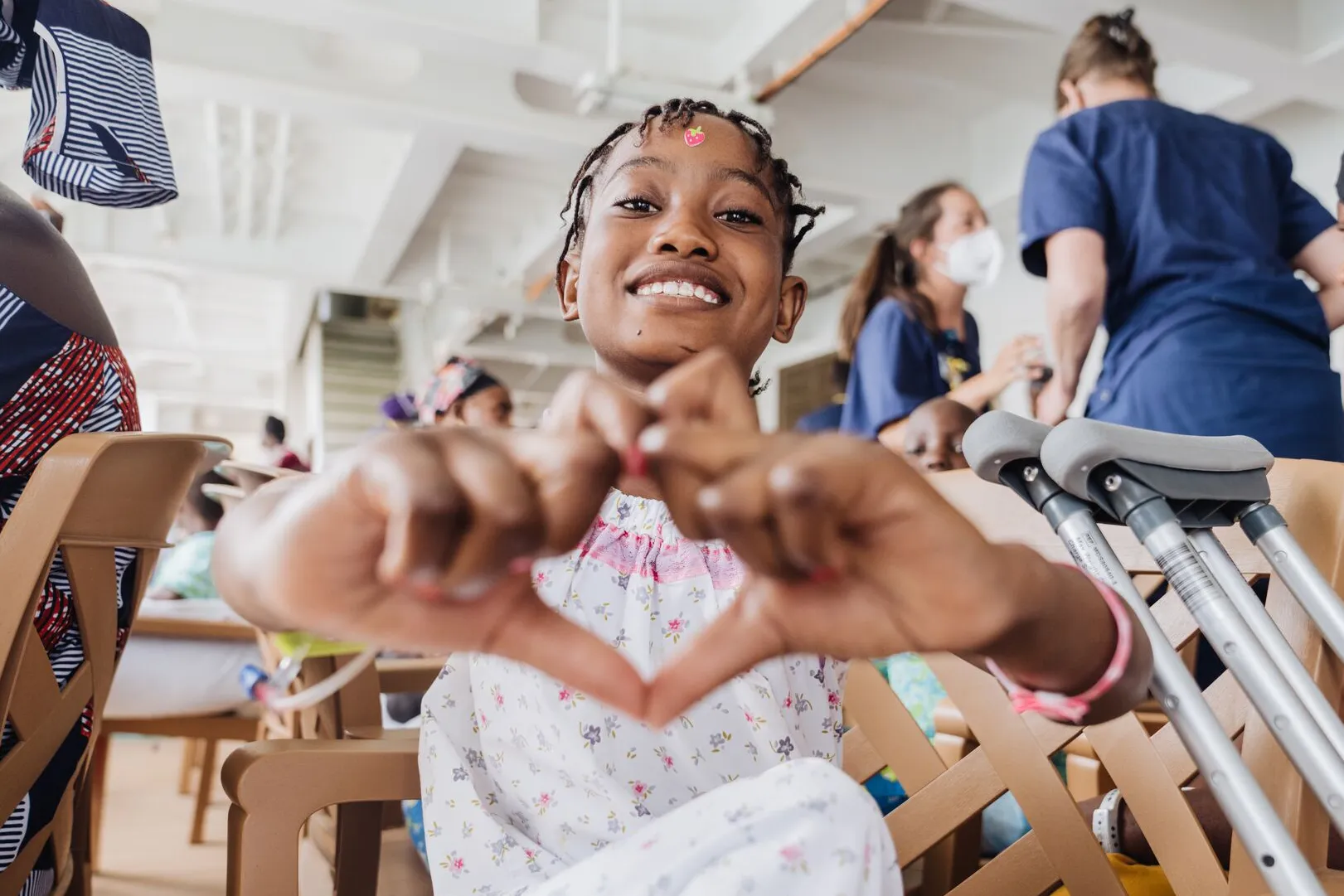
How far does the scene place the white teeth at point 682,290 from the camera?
2.46 ft

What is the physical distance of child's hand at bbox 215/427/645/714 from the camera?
318 millimetres

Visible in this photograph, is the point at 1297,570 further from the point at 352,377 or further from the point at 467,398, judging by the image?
→ the point at 352,377

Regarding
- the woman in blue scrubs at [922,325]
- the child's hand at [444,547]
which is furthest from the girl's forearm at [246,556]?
the woman in blue scrubs at [922,325]

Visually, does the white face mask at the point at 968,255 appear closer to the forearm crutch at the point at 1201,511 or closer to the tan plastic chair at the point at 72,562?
the forearm crutch at the point at 1201,511

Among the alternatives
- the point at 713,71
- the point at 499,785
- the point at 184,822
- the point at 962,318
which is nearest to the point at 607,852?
the point at 499,785

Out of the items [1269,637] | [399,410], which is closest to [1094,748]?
[1269,637]

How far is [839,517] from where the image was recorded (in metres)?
0.34

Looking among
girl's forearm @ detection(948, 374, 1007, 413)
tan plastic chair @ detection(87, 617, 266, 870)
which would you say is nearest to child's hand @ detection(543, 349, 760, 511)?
tan plastic chair @ detection(87, 617, 266, 870)

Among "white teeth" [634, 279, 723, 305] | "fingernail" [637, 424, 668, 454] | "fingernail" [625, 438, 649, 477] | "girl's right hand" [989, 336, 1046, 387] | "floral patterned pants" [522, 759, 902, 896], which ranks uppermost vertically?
"girl's right hand" [989, 336, 1046, 387]

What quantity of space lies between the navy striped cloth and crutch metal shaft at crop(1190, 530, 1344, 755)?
1041mm

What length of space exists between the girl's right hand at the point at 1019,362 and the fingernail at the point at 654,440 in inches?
63.6

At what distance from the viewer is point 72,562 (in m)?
0.80

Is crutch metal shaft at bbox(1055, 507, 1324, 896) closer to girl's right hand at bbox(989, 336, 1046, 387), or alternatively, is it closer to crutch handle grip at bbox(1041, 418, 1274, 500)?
crutch handle grip at bbox(1041, 418, 1274, 500)

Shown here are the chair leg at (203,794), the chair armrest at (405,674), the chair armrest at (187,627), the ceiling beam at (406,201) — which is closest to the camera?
the chair armrest at (405,674)
